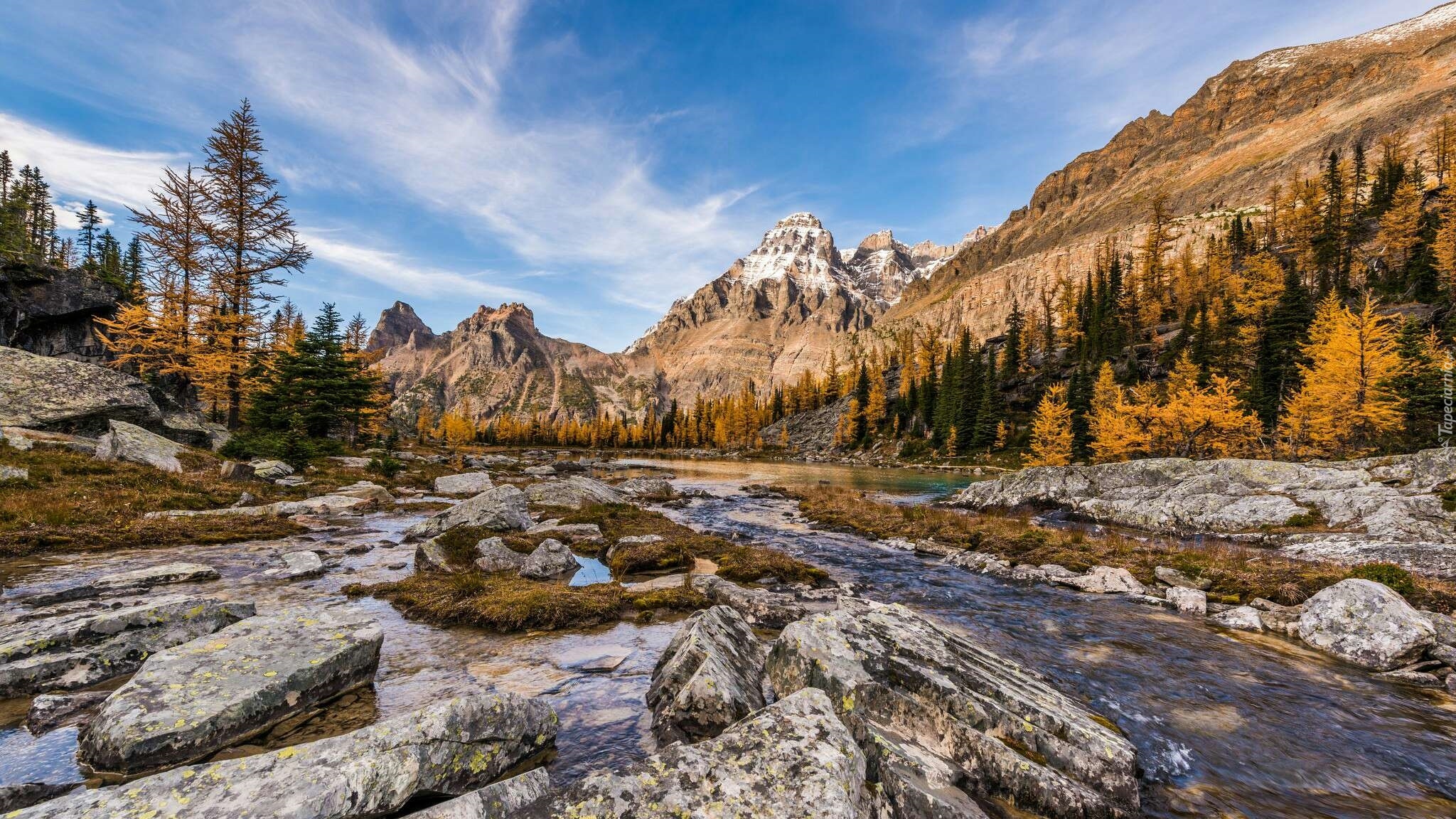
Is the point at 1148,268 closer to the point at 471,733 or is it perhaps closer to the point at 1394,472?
the point at 1394,472

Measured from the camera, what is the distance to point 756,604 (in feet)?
39.1

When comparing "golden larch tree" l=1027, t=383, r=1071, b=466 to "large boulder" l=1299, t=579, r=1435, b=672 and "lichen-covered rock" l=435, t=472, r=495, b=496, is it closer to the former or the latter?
"large boulder" l=1299, t=579, r=1435, b=672

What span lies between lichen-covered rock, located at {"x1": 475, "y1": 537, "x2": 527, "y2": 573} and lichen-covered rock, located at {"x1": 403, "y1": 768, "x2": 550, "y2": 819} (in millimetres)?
11739

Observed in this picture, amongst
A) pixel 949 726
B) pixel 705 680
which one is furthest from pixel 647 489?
pixel 949 726

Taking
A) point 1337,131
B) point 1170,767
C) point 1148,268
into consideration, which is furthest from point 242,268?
point 1337,131

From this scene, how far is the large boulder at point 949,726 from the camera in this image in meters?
5.37

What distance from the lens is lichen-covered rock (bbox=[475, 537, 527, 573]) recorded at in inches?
578

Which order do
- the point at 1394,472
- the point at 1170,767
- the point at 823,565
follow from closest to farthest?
the point at 1170,767, the point at 823,565, the point at 1394,472

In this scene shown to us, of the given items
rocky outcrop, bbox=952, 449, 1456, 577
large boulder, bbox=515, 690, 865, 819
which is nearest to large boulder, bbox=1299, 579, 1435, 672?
rocky outcrop, bbox=952, 449, 1456, 577

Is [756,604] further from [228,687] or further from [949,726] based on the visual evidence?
[228,687]

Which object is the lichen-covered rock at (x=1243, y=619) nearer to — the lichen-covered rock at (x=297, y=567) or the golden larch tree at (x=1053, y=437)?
the lichen-covered rock at (x=297, y=567)

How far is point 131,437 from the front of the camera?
2042cm

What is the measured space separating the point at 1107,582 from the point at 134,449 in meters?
36.5

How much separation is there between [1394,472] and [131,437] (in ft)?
193
